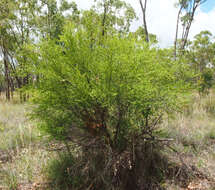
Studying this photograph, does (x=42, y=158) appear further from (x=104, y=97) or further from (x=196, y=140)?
(x=196, y=140)

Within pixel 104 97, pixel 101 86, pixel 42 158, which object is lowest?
pixel 42 158

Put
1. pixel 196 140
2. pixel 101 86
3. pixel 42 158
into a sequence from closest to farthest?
pixel 101 86
pixel 42 158
pixel 196 140

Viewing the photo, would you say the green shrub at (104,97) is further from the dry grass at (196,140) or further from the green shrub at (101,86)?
the dry grass at (196,140)

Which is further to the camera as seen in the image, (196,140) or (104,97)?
(196,140)

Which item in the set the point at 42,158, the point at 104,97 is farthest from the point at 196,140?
the point at 42,158

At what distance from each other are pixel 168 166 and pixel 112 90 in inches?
61.7

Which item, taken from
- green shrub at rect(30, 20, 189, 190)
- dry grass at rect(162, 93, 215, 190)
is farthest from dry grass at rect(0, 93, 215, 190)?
green shrub at rect(30, 20, 189, 190)

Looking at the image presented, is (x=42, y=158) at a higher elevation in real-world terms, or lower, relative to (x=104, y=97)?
lower

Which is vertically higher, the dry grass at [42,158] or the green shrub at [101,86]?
the green shrub at [101,86]

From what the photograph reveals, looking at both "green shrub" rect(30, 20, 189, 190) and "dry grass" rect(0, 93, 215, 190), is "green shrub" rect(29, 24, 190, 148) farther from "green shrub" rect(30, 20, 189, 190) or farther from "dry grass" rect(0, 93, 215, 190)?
"dry grass" rect(0, 93, 215, 190)

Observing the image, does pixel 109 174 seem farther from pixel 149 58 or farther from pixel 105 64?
pixel 149 58

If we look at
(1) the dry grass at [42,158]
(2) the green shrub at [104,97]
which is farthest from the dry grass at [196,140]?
(2) the green shrub at [104,97]

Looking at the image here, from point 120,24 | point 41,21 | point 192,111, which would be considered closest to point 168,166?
point 192,111

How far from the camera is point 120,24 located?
47.9ft
